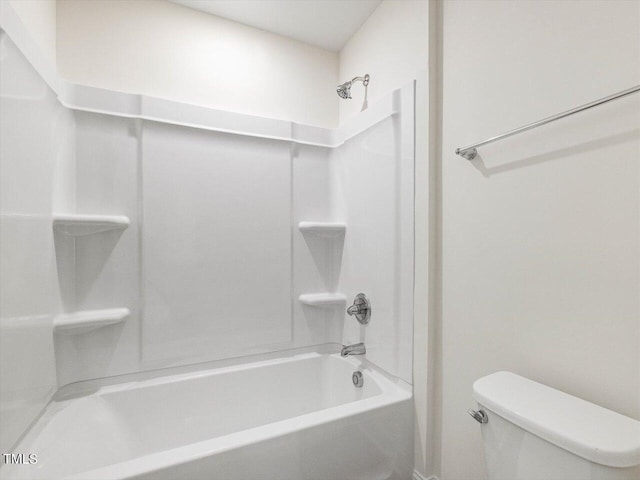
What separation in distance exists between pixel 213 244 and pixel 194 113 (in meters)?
0.75

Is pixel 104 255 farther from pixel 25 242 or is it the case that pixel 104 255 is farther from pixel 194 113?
pixel 194 113

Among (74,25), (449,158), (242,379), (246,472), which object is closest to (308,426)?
(246,472)

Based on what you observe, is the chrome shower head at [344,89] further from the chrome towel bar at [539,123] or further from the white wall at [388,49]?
the chrome towel bar at [539,123]

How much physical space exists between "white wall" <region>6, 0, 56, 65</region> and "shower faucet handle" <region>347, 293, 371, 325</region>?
186 centimetres

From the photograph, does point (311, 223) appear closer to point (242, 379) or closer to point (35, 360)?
point (242, 379)

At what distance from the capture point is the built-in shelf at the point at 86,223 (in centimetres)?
144

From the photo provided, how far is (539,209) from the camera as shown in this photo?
3.35ft

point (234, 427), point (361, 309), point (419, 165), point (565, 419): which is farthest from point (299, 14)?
point (234, 427)

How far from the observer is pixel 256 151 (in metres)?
1.93

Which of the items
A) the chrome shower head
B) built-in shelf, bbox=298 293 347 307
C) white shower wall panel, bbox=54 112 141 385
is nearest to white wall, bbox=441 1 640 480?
the chrome shower head

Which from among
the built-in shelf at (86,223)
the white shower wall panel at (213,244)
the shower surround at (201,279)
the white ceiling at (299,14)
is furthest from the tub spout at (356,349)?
the white ceiling at (299,14)

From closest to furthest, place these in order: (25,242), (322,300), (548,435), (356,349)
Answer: (548,435) → (25,242) → (356,349) → (322,300)

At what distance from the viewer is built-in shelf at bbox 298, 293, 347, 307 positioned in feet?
6.54

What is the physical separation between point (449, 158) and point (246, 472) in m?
1.46
